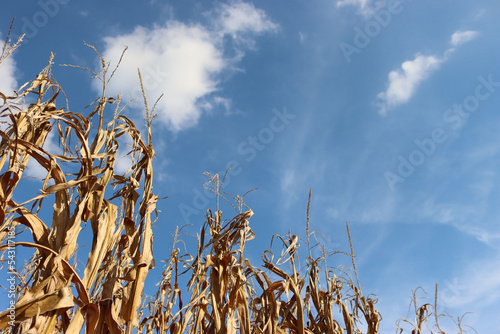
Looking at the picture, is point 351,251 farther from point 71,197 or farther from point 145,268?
point 71,197

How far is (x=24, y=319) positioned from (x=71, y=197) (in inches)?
15.0

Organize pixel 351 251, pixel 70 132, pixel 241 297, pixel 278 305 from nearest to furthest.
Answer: pixel 70 132 < pixel 241 297 < pixel 278 305 < pixel 351 251

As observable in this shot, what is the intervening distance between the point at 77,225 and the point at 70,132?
0.50m

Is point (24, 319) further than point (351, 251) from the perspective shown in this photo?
No

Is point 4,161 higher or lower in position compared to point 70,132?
lower

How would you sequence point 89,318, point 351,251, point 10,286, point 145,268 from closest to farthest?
1. point 89,318
2. point 145,268
3. point 10,286
4. point 351,251

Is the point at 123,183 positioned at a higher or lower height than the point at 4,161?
higher

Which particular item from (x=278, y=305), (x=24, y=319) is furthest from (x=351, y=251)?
(x=24, y=319)

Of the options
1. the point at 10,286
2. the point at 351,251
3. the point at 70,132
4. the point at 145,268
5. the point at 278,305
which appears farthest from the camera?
the point at 351,251

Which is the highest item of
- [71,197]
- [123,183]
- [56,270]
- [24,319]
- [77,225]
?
[123,183]

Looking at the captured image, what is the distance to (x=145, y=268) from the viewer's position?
1.14m

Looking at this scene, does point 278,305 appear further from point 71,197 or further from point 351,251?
point 71,197

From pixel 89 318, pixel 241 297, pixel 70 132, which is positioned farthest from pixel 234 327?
pixel 70 132

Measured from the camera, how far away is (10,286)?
1.25 m
